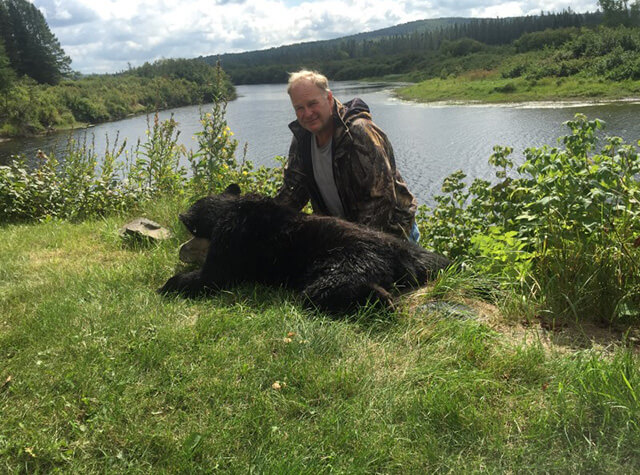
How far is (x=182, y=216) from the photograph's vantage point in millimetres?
4340

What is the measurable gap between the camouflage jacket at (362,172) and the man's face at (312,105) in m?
0.09

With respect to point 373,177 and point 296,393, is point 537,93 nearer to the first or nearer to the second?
point 373,177

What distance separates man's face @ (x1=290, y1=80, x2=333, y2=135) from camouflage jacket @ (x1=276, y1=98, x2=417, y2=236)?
0.09 metres

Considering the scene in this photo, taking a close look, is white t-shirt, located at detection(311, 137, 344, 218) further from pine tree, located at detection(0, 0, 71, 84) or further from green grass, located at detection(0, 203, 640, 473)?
pine tree, located at detection(0, 0, 71, 84)

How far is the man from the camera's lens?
4.02 meters

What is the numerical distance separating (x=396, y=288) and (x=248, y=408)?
1.50m

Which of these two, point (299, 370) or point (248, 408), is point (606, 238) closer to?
point (299, 370)

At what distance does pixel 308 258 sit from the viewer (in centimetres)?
356

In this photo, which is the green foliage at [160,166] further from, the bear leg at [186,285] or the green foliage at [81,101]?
the green foliage at [81,101]

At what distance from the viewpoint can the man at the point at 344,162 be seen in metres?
4.02

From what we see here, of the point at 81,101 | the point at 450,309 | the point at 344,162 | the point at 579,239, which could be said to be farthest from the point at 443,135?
the point at 81,101

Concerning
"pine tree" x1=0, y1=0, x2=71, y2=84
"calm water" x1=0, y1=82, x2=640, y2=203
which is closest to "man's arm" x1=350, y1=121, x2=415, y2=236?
"calm water" x1=0, y1=82, x2=640, y2=203

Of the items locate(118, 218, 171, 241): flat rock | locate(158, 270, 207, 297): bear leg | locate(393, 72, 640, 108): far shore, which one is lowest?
locate(158, 270, 207, 297): bear leg

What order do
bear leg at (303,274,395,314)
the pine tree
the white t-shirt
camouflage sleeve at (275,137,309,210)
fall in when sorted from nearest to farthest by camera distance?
bear leg at (303,274,395,314) → the white t-shirt → camouflage sleeve at (275,137,309,210) → the pine tree
